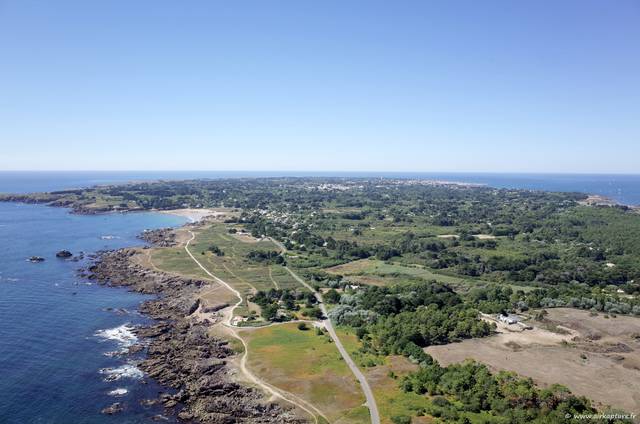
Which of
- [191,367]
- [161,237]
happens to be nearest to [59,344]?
[191,367]

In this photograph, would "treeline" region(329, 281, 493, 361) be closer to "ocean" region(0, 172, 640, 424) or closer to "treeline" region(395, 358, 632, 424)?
"treeline" region(395, 358, 632, 424)

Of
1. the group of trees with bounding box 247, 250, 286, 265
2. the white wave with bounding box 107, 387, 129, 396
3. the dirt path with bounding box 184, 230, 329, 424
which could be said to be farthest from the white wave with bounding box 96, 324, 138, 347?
the group of trees with bounding box 247, 250, 286, 265

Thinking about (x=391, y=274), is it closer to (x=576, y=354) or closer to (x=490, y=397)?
(x=576, y=354)

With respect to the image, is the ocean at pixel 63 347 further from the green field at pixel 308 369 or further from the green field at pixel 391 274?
the green field at pixel 391 274

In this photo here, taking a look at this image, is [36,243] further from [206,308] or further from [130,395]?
[130,395]

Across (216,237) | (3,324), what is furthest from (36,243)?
(3,324)

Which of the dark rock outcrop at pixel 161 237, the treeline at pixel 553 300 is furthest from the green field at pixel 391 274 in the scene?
the dark rock outcrop at pixel 161 237

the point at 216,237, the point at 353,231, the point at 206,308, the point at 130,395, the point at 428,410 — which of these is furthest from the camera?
the point at 353,231
